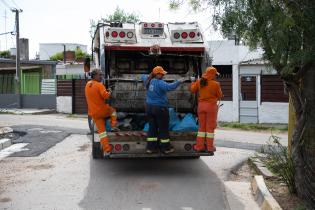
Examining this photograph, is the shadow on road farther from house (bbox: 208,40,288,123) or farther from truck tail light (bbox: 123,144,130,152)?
house (bbox: 208,40,288,123)

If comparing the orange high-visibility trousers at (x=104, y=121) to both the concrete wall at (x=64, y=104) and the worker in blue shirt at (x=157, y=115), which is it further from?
the concrete wall at (x=64, y=104)

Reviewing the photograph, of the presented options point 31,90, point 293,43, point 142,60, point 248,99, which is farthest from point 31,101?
point 293,43

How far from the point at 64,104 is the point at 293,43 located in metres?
21.0

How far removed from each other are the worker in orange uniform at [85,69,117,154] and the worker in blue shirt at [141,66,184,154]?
0.71 m

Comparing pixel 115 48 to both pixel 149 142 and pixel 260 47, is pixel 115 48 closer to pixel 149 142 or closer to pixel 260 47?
pixel 149 142

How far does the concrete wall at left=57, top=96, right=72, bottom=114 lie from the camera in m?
25.3

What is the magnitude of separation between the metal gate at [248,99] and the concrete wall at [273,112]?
28 cm

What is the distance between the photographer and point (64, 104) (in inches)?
1008

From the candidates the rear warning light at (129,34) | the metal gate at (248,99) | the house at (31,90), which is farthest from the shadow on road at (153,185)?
the house at (31,90)

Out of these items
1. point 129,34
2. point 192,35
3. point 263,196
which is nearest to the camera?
point 263,196

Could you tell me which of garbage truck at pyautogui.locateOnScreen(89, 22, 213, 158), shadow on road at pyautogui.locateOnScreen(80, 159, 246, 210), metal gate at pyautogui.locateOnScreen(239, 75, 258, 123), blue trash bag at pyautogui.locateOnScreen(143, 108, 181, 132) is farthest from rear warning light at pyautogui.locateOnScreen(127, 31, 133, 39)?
metal gate at pyautogui.locateOnScreen(239, 75, 258, 123)

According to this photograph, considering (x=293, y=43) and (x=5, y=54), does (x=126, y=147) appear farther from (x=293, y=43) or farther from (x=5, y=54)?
(x=5, y=54)

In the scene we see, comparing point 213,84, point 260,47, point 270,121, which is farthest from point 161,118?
point 270,121

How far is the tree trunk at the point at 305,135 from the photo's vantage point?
613 cm
